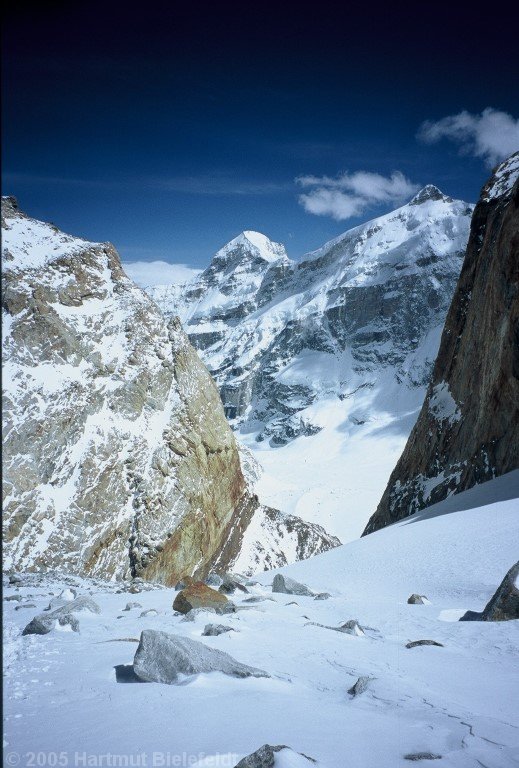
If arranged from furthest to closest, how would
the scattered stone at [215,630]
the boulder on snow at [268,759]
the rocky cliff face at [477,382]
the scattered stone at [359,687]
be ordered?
the rocky cliff face at [477,382]
the scattered stone at [215,630]
the scattered stone at [359,687]
the boulder on snow at [268,759]

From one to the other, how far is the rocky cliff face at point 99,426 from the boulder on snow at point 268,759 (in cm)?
1487

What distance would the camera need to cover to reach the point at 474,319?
20.0m

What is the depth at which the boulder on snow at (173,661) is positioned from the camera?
12.2 feet

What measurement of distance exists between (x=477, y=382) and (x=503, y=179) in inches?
376

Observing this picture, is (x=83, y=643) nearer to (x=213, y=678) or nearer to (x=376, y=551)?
(x=213, y=678)

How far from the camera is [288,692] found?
3.61 meters

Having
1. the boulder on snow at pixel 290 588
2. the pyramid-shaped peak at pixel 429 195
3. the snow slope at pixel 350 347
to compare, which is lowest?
the boulder on snow at pixel 290 588

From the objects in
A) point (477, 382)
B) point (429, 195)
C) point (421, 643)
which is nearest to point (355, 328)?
point (429, 195)

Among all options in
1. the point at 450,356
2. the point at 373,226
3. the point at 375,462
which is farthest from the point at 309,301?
the point at 450,356

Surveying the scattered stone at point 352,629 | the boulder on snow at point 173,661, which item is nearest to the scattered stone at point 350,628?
the scattered stone at point 352,629

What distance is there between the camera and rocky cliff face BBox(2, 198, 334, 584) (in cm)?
1675

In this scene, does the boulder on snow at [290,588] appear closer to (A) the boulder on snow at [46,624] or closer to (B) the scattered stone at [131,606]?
(B) the scattered stone at [131,606]

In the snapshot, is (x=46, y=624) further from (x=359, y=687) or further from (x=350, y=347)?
(x=350, y=347)

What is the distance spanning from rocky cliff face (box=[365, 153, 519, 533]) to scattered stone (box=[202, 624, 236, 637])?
41.0 feet
